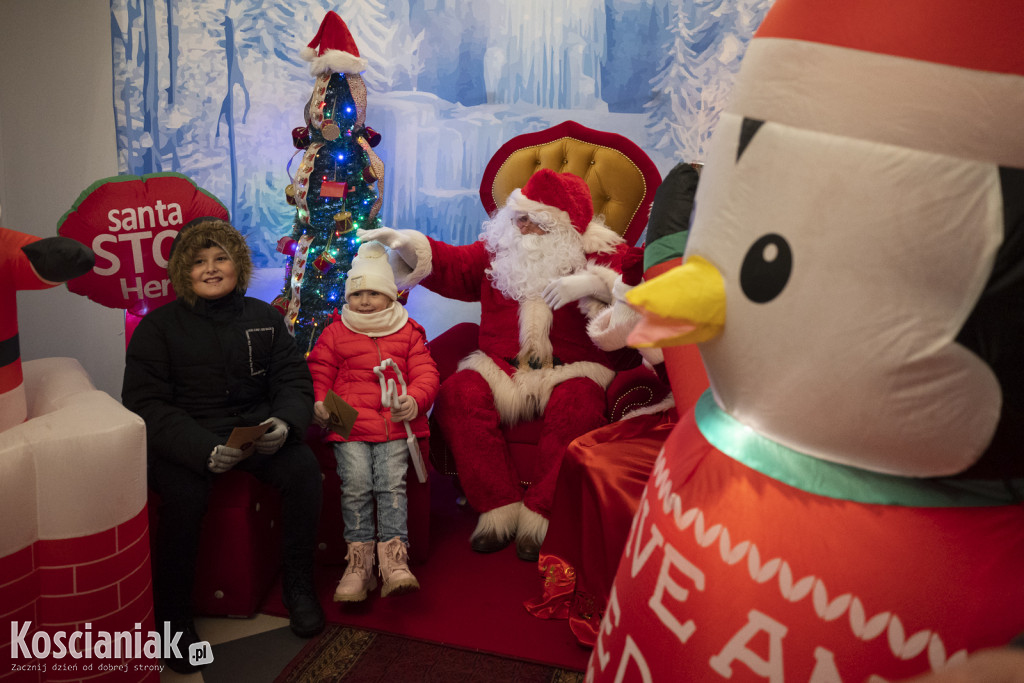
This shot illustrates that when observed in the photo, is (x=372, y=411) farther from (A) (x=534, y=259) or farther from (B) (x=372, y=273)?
(A) (x=534, y=259)

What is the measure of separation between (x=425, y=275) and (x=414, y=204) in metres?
0.87

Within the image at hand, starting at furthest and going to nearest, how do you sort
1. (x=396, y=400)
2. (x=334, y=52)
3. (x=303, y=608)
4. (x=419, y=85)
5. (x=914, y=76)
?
1. (x=419, y=85)
2. (x=334, y=52)
3. (x=396, y=400)
4. (x=303, y=608)
5. (x=914, y=76)

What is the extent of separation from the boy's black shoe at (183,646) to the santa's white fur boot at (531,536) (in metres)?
1.02

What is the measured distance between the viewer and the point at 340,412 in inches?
85.7

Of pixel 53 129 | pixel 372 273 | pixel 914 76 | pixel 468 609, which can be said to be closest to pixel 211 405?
pixel 372 273

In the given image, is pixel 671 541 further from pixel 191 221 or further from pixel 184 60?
pixel 184 60

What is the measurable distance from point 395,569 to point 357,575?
12 centimetres

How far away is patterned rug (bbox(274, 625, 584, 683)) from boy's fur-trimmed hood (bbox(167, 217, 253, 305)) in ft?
3.65

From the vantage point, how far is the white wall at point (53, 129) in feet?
10.8

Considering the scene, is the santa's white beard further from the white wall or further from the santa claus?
the white wall

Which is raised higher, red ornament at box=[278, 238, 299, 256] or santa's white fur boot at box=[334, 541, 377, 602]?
red ornament at box=[278, 238, 299, 256]

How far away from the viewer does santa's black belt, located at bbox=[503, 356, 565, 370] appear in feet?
8.70

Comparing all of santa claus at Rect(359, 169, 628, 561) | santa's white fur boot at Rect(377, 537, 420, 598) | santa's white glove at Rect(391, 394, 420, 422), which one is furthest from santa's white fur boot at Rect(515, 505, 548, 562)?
santa's white glove at Rect(391, 394, 420, 422)

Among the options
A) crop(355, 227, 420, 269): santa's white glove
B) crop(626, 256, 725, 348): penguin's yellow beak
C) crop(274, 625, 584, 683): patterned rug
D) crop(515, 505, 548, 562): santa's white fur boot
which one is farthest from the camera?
crop(355, 227, 420, 269): santa's white glove
